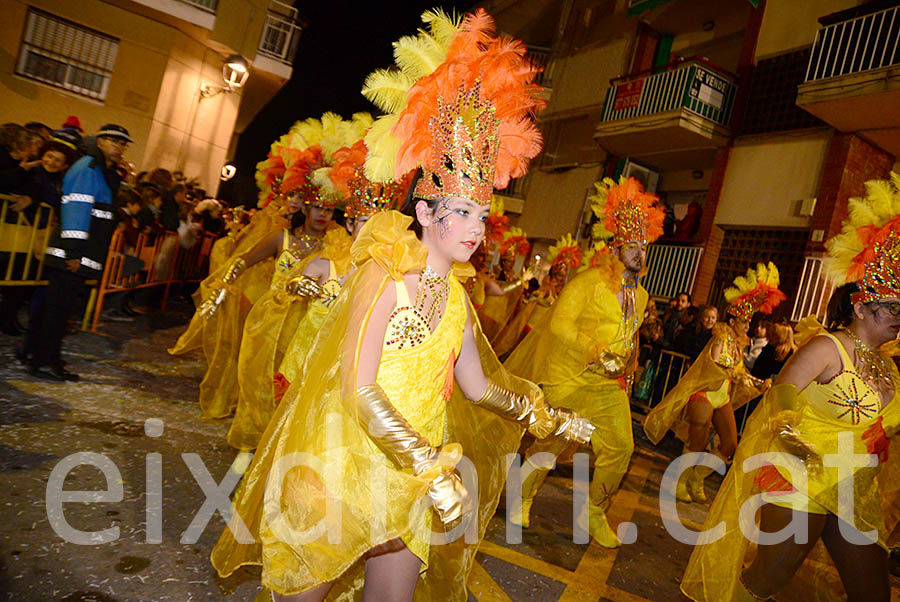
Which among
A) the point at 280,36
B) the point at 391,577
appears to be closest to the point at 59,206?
the point at 391,577

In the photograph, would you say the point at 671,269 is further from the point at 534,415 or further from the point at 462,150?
the point at 462,150

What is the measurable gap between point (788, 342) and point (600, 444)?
478 cm

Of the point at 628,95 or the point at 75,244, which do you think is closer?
the point at 75,244

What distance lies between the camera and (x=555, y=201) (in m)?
19.2

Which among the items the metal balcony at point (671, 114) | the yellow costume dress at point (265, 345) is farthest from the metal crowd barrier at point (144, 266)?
the metal balcony at point (671, 114)

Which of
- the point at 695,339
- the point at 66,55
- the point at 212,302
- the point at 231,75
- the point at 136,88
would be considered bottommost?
the point at 212,302

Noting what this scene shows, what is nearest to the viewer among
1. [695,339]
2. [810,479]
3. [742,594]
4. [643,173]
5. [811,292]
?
[810,479]

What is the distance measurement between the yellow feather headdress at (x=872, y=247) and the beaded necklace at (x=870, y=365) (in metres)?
0.25

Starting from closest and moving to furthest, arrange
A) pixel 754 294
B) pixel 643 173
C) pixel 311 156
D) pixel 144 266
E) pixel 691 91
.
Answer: pixel 311 156
pixel 754 294
pixel 144 266
pixel 691 91
pixel 643 173

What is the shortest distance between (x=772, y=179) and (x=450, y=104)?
12261 millimetres

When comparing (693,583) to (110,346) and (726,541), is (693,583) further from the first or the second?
(110,346)

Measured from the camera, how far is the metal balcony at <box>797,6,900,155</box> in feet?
31.9

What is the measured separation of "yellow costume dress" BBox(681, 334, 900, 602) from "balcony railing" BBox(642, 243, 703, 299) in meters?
10.6

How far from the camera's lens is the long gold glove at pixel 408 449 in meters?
1.89
